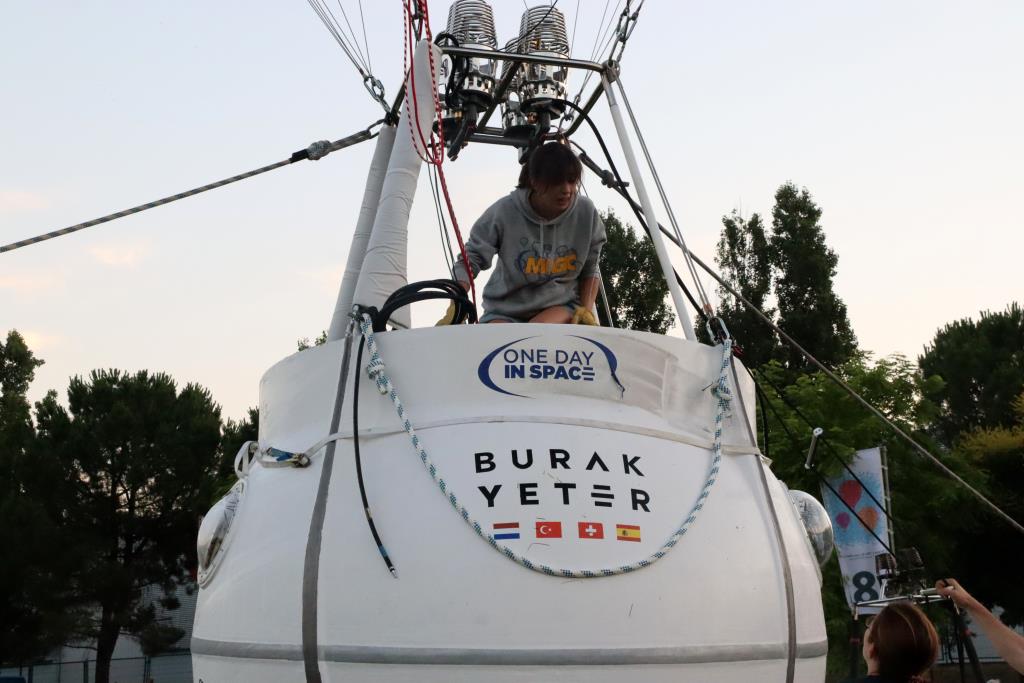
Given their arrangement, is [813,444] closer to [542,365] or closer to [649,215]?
[649,215]

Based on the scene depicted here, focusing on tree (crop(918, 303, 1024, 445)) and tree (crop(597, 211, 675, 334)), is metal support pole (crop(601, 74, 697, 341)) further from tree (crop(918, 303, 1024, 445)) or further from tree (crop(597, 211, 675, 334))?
tree (crop(918, 303, 1024, 445))

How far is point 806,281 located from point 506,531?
30526 millimetres

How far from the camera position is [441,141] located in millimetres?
5117

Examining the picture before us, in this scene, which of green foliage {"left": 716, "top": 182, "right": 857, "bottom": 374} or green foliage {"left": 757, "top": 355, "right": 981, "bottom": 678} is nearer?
green foliage {"left": 757, "top": 355, "right": 981, "bottom": 678}

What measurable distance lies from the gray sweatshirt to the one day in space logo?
998mm

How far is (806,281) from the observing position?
3241 cm

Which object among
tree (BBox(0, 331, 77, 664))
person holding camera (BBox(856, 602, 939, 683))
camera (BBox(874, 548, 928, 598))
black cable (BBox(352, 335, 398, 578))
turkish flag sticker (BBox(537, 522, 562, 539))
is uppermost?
tree (BBox(0, 331, 77, 664))

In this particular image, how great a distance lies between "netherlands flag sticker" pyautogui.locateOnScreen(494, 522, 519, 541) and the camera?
3.32 meters

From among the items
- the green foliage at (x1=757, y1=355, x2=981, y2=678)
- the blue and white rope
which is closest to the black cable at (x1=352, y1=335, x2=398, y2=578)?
the blue and white rope

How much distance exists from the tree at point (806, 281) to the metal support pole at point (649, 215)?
2686 centimetres

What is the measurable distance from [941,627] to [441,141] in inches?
704

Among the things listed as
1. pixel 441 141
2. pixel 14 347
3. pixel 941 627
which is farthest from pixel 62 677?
pixel 441 141

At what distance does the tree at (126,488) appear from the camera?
31703 mm

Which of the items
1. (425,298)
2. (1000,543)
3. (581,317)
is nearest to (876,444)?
(1000,543)
